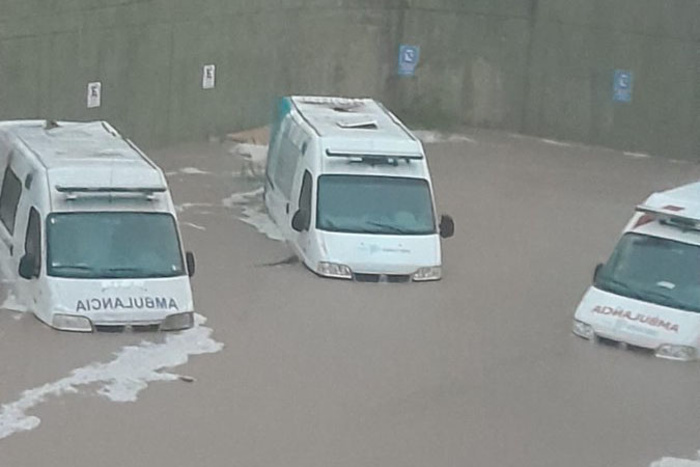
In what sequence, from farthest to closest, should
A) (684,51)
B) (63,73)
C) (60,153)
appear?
(684,51)
(63,73)
(60,153)

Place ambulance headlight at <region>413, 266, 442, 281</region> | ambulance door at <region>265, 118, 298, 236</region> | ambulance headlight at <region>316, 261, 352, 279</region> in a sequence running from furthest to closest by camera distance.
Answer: ambulance door at <region>265, 118, 298, 236</region>
ambulance headlight at <region>413, 266, 442, 281</region>
ambulance headlight at <region>316, 261, 352, 279</region>

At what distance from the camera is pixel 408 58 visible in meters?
36.2

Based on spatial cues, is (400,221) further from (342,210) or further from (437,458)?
(437,458)

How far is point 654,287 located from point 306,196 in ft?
17.9

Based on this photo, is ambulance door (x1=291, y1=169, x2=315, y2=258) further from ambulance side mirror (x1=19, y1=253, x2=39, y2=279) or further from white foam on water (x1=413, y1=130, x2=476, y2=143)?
white foam on water (x1=413, y1=130, x2=476, y2=143)

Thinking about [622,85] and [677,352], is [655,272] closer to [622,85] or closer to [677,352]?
[677,352]

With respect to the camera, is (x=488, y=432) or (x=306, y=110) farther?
(x=306, y=110)

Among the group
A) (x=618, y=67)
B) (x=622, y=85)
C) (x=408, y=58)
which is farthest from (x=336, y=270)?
(x=408, y=58)

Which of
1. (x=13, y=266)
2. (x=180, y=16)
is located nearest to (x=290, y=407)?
(x=13, y=266)

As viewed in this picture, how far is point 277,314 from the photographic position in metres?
20.3

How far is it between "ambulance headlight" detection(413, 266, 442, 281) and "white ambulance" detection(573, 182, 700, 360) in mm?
2788

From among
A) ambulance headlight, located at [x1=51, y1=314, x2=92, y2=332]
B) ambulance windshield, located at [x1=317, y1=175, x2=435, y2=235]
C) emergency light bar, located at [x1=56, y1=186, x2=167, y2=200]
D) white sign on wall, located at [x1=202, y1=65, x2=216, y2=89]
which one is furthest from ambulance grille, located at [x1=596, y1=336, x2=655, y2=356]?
white sign on wall, located at [x1=202, y1=65, x2=216, y2=89]

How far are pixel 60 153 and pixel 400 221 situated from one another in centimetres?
498

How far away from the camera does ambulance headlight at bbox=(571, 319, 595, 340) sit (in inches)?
778
